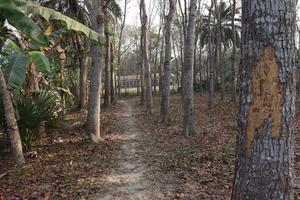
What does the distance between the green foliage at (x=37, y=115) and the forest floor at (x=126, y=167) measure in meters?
0.52

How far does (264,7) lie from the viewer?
3.33 metres

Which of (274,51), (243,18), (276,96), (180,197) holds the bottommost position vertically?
(180,197)

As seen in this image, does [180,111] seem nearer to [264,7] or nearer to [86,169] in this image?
[86,169]

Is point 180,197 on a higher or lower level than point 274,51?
lower

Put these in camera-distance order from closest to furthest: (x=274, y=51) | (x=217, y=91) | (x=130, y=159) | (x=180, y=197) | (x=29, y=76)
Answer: (x=274, y=51), (x=180, y=197), (x=130, y=159), (x=29, y=76), (x=217, y=91)

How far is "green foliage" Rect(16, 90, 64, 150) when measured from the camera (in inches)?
388

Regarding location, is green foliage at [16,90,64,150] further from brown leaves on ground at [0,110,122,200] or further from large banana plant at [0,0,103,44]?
large banana plant at [0,0,103,44]

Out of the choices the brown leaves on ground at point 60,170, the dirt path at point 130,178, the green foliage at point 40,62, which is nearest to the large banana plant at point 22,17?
the green foliage at point 40,62

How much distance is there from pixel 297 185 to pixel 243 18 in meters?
4.06

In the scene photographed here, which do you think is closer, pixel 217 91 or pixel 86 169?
pixel 86 169

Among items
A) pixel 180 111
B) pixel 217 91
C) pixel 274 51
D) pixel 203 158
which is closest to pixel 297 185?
pixel 203 158

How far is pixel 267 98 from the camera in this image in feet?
10.9

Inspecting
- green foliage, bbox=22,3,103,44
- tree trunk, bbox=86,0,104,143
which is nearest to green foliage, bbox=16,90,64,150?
tree trunk, bbox=86,0,104,143

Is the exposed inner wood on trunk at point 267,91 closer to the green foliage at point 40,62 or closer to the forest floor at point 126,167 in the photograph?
the forest floor at point 126,167
